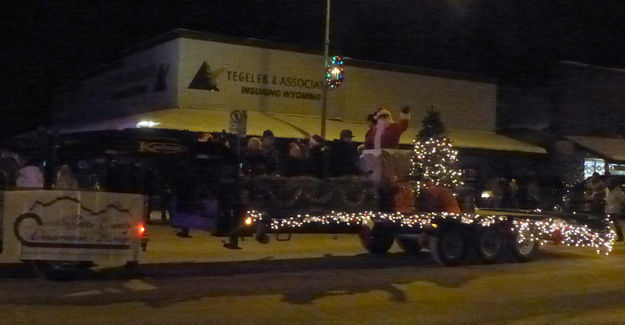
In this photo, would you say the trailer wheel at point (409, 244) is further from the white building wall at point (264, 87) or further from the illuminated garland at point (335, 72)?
the white building wall at point (264, 87)

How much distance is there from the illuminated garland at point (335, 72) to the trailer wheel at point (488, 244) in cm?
1118

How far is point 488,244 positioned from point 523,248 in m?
0.88

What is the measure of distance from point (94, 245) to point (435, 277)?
17.8ft

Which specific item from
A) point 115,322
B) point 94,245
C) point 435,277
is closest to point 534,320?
point 435,277

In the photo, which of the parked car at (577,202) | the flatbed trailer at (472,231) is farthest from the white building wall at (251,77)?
the parked car at (577,202)

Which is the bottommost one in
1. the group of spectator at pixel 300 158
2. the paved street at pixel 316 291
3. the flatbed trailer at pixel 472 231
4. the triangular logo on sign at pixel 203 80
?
the paved street at pixel 316 291

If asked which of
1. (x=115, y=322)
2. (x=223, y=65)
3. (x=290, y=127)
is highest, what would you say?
(x=223, y=65)

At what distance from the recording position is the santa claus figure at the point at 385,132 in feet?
49.4

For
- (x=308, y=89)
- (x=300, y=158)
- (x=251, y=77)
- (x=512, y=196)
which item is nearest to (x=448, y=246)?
(x=300, y=158)

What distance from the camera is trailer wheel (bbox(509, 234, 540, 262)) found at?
15.9 m

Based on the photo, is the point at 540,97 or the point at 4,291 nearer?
the point at 4,291

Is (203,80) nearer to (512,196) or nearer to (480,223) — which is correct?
(512,196)

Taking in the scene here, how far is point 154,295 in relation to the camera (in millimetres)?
10945

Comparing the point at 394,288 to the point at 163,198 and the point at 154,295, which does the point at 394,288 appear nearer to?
the point at 154,295
